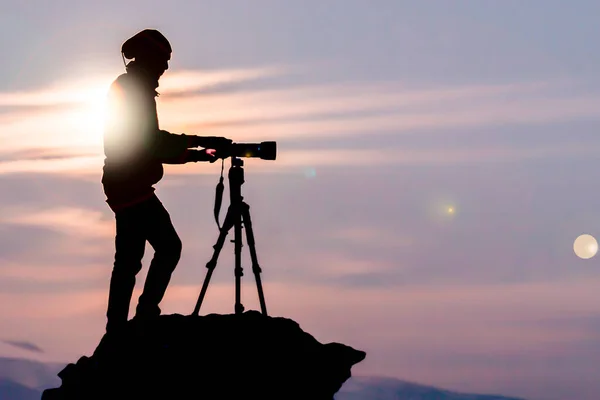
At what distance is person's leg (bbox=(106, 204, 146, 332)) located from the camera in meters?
14.4

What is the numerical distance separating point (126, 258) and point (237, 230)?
191cm

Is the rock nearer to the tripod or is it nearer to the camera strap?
the tripod

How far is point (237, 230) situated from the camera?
15633mm

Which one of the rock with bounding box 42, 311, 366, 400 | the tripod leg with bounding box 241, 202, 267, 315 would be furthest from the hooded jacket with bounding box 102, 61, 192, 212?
the rock with bounding box 42, 311, 366, 400

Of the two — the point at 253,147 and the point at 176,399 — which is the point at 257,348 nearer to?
the point at 176,399

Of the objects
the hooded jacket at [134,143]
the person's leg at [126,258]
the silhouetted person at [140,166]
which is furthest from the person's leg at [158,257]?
the hooded jacket at [134,143]

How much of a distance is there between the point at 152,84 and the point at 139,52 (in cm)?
48

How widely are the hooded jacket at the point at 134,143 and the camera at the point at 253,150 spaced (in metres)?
0.70

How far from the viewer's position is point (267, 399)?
50.1ft

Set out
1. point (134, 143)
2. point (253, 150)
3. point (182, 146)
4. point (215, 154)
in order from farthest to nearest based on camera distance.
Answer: point (253, 150) → point (215, 154) → point (182, 146) → point (134, 143)

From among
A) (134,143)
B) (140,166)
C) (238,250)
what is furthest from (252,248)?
(134,143)

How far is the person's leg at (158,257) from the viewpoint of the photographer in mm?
14530

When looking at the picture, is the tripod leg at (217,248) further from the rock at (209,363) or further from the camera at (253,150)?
the camera at (253,150)

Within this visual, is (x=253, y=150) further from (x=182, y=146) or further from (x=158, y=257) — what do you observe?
(x=158, y=257)
